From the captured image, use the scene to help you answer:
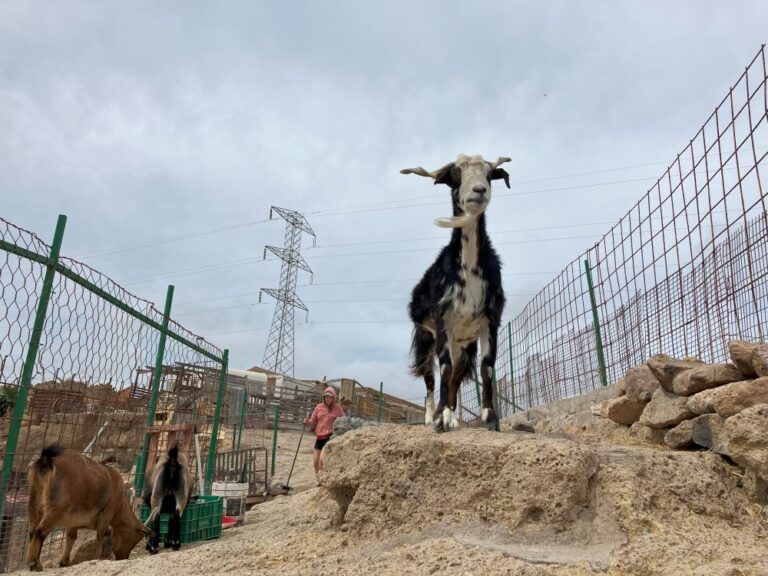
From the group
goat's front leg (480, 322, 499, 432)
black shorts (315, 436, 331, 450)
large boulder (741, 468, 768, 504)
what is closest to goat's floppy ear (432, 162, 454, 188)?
goat's front leg (480, 322, 499, 432)

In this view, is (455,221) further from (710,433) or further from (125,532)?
(125,532)

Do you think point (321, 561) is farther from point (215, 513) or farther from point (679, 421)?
point (215, 513)

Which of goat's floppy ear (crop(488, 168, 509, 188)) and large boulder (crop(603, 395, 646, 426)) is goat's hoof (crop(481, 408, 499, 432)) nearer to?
large boulder (crop(603, 395, 646, 426))

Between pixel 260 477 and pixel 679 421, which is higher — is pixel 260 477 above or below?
below

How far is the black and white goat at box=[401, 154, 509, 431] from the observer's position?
4328 mm

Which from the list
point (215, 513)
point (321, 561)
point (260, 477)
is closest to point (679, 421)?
point (321, 561)

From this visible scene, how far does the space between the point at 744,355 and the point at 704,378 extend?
15.2 inches

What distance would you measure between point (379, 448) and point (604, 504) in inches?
49.5

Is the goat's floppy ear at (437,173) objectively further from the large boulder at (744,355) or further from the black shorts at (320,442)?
the black shorts at (320,442)

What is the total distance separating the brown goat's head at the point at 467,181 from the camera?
4.26m

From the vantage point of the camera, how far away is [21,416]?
13.0 ft

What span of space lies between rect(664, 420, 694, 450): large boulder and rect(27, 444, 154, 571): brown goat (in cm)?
428

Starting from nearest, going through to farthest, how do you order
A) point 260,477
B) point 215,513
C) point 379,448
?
point 379,448, point 215,513, point 260,477

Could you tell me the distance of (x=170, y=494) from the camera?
554 centimetres
